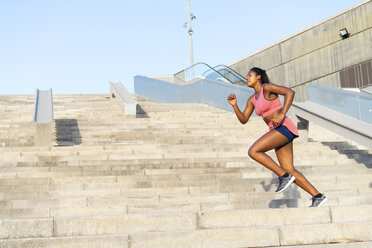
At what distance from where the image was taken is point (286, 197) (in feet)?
25.1

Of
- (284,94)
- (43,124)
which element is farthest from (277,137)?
(43,124)

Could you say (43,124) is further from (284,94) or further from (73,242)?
(73,242)

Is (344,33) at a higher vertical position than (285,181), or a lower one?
higher

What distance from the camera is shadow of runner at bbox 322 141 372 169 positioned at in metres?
10.0

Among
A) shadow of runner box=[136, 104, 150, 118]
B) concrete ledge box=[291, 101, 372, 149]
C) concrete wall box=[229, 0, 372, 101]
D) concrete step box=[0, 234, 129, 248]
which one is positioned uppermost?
concrete wall box=[229, 0, 372, 101]

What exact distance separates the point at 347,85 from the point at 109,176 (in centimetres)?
2128

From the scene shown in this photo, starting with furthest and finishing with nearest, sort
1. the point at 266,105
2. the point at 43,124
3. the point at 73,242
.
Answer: the point at 43,124, the point at 266,105, the point at 73,242

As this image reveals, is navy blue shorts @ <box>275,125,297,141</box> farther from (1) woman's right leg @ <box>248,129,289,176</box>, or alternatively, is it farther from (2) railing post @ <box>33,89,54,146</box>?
(2) railing post @ <box>33,89,54,146</box>

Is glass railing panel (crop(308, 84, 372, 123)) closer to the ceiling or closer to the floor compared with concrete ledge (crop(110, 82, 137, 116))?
closer to the floor

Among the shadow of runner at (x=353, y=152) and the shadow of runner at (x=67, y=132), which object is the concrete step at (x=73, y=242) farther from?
the shadow of runner at (x=67, y=132)

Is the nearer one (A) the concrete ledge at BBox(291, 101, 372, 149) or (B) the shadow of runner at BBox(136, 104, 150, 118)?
(A) the concrete ledge at BBox(291, 101, 372, 149)

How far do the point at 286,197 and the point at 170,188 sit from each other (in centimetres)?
159

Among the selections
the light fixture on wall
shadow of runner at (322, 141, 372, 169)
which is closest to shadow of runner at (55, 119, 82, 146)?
shadow of runner at (322, 141, 372, 169)

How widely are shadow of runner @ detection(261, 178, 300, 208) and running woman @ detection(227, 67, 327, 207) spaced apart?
38.7 inches
